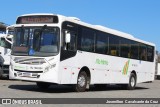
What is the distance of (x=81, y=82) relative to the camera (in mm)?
18766

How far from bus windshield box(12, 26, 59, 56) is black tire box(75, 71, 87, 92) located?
236 cm

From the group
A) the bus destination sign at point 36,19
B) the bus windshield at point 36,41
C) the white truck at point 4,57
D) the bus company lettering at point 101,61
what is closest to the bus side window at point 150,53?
the bus company lettering at point 101,61

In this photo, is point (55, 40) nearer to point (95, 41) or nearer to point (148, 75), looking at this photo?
point (95, 41)

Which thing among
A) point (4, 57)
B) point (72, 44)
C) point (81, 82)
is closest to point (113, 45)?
point (81, 82)

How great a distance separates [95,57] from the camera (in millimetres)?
19969

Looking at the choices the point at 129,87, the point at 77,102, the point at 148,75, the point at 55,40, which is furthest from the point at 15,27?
the point at 148,75

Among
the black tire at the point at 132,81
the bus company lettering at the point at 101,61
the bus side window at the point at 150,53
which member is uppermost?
the bus side window at the point at 150,53

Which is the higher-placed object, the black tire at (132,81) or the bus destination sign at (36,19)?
the bus destination sign at (36,19)

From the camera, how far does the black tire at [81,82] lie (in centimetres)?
1851

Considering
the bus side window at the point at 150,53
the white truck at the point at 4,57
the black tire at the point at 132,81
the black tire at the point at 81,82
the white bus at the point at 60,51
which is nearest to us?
the white bus at the point at 60,51

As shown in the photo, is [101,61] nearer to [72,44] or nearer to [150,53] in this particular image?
[72,44]

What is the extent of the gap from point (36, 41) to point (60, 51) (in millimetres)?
1079

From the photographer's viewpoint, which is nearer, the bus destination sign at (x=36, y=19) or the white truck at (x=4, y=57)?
the bus destination sign at (x=36, y=19)

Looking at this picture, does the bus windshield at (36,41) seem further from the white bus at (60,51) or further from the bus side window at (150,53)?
the bus side window at (150,53)
